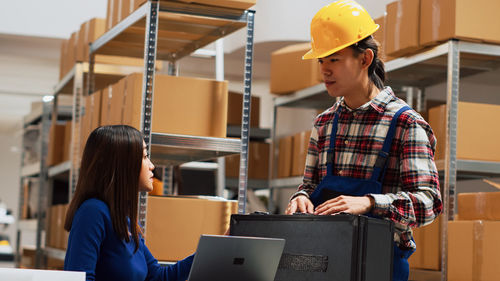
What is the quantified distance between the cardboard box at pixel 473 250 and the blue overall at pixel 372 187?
1.52 m

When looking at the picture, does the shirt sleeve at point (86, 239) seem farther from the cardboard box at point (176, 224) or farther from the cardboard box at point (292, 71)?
the cardboard box at point (292, 71)

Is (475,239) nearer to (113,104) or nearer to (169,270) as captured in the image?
(169,270)

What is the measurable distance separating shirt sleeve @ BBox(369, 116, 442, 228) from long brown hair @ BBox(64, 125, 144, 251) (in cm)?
68

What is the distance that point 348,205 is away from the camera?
5.96 feet

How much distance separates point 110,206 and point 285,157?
392 cm

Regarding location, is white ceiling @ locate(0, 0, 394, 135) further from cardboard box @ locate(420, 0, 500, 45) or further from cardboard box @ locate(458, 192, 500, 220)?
cardboard box @ locate(458, 192, 500, 220)

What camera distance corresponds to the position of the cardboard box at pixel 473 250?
3363 millimetres

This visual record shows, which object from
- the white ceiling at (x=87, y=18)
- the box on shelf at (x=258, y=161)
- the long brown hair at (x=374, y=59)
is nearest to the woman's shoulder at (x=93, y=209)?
the long brown hair at (x=374, y=59)

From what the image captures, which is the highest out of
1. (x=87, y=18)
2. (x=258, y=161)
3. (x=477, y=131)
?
(x=87, y=18)

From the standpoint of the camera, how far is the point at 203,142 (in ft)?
10.9

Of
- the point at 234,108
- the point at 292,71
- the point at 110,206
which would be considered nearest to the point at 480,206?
the point at 110,206

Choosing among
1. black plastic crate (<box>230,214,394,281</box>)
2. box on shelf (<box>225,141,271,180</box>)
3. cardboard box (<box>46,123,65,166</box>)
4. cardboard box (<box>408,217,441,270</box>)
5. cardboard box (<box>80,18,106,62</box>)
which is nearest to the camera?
A: black plastic crate (<box>230,214,394,281</box>)

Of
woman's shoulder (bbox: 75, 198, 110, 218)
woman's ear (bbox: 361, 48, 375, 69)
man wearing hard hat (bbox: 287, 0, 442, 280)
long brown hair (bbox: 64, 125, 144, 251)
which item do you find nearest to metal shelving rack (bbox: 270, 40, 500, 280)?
man wearing hard hat (bbox: 287, 0, 442, 280)

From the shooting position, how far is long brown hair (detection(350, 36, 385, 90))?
211 cm
